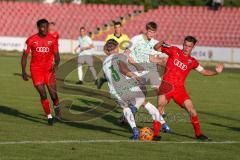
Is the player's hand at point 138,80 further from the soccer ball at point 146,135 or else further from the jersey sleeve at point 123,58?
the soccer ball at point 146,135

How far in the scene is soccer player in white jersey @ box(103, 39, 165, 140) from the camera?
15461 millimetres

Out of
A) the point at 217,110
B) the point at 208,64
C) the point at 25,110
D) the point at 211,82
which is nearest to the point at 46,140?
the point at 25,110

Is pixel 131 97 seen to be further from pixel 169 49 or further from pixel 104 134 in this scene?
pixel 169 49

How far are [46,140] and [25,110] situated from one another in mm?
5955

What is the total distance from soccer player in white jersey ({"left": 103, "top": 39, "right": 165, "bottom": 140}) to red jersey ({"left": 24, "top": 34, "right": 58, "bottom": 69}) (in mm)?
2392

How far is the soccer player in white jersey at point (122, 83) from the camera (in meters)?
15.5

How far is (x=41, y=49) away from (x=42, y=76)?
2.14 ft

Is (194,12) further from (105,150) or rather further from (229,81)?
(105,150)

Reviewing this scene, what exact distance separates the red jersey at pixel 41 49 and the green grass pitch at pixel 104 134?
1.40 m

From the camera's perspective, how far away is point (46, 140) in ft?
48.6

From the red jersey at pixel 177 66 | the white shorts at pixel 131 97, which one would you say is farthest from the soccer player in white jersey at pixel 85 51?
the red jersey at pixel 177 66

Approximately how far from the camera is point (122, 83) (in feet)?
52.5

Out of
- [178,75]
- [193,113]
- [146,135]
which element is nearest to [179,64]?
[178,75]

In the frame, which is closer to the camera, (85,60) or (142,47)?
(142,47)
